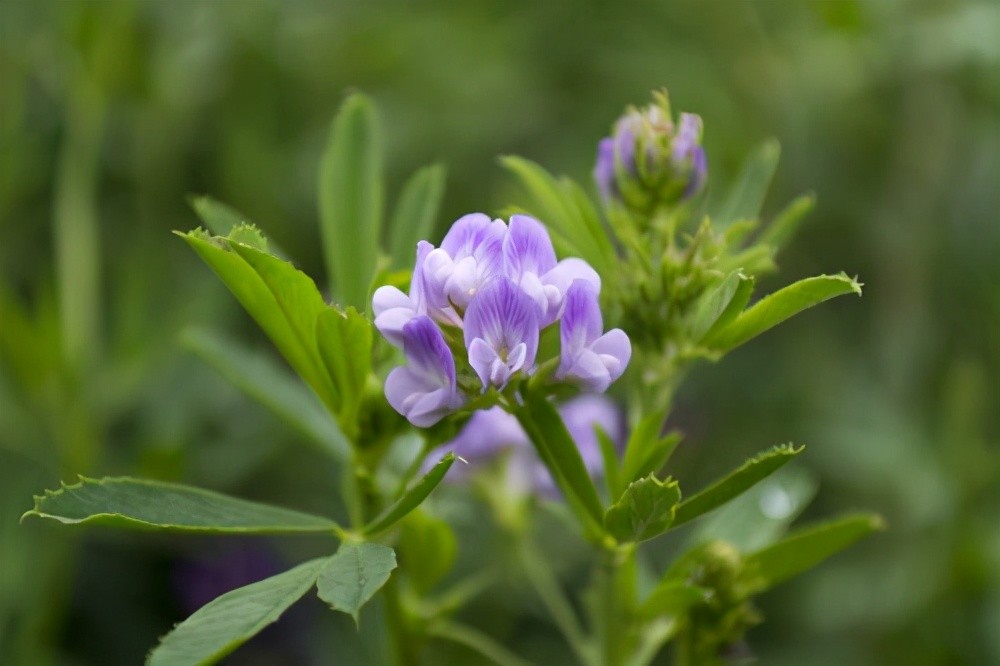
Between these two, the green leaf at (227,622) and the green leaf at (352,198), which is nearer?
the green leaf at (227,622)

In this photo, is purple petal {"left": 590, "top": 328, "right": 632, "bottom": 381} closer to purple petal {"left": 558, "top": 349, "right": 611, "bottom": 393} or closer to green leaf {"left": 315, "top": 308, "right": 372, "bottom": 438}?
purple petal {"left": 558, "top": 349, "right": 611, "bottom": 393}

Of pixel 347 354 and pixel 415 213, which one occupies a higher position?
pixel 415 213

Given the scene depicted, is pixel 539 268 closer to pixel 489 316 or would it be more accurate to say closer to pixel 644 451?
pixel 489 316

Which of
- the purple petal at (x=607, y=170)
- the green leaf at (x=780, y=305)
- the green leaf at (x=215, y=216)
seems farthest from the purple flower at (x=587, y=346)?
the green leaf at (x=215, y=216)

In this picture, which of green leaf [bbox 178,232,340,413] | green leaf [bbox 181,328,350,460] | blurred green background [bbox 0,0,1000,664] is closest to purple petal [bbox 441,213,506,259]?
green leaf [bbox 178,232,340,413]

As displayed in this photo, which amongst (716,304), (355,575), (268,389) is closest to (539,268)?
(716,304)

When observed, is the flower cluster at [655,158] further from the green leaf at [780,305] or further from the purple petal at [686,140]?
the green leaf at [780,305]

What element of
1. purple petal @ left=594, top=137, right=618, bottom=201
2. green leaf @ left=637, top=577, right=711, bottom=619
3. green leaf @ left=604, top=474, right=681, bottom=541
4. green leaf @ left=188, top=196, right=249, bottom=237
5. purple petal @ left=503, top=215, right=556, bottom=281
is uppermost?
green leaf @ left=188, top=196, right=249, bottom=237
